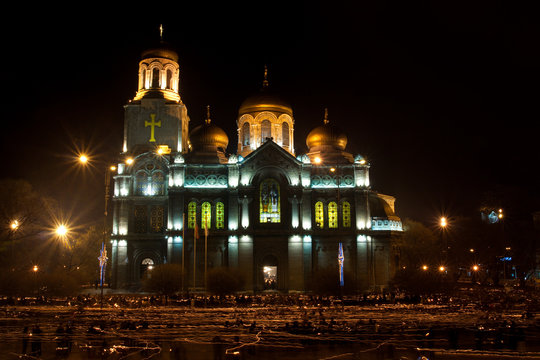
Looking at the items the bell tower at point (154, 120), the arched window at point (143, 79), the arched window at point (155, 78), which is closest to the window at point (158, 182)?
the bell tower at point (154, 120)

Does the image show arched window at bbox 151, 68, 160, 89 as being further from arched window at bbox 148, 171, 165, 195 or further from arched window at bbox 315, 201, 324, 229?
arched window at bbox 315, 201, 324, 229

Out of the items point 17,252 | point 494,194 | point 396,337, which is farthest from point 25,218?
point 494,194

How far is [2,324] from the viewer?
24.1 metres

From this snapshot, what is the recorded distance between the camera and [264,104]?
5894 cm

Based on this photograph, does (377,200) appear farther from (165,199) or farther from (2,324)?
(2,324)

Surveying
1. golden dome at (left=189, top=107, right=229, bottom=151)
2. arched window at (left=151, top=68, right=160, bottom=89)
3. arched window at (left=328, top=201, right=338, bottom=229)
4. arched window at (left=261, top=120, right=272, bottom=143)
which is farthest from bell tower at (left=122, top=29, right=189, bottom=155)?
arched window at (left=328, top=201, right=338, bottom=229)

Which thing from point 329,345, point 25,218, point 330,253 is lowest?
point 329,345

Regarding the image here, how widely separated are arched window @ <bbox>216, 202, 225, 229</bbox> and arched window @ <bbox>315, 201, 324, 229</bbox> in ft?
28.6

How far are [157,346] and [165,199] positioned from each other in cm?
3614

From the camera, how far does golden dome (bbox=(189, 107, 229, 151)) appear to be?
57.4m

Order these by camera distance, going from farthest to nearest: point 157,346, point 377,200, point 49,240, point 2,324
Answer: point 49,240 → point 377,200 → point 2,324 → point 157,346

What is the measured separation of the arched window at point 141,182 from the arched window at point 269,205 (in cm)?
1143

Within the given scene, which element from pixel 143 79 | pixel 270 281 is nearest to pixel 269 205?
pixel 270 281

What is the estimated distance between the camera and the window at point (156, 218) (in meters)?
53.4
